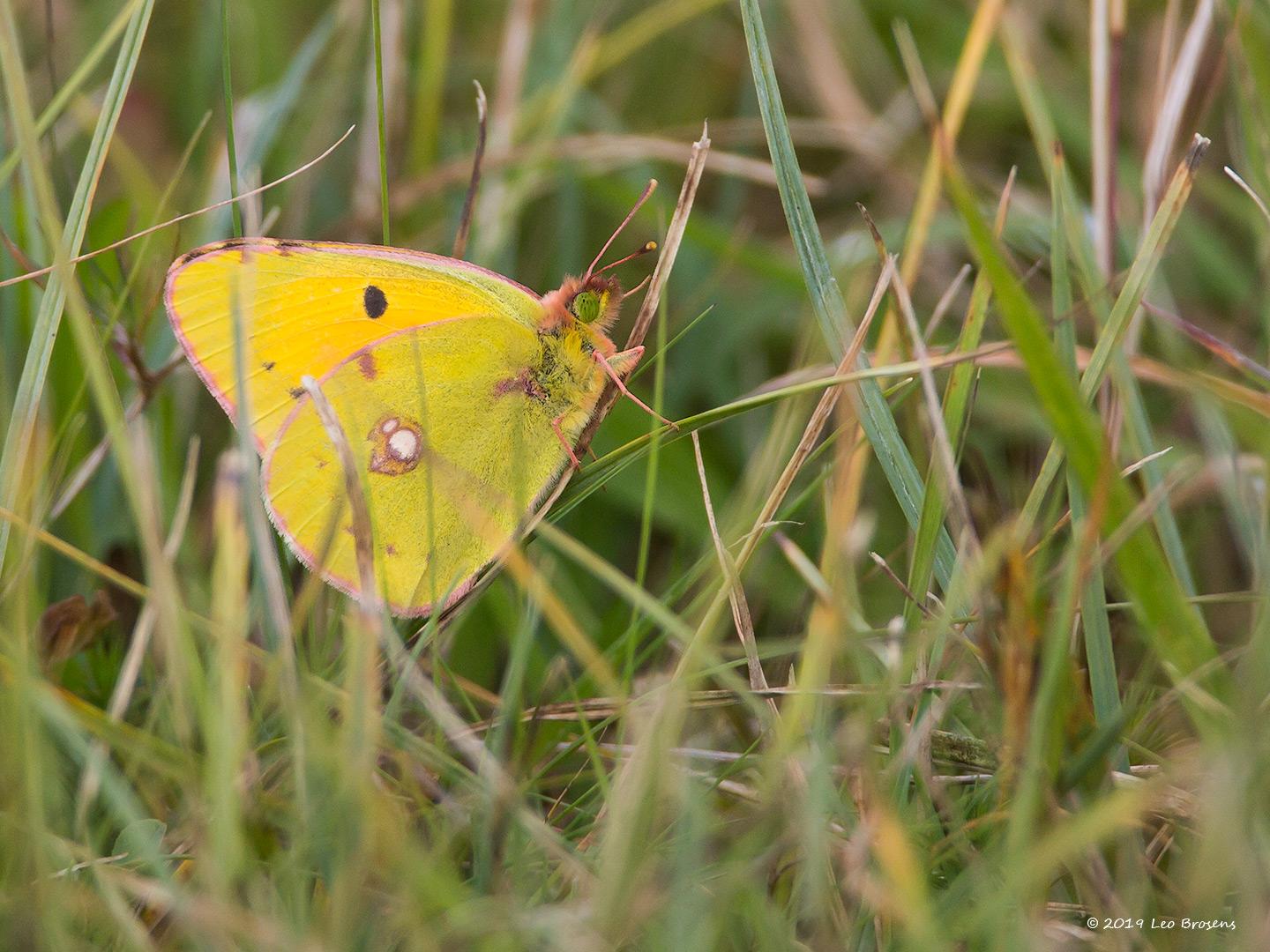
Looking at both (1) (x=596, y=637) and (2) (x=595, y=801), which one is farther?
(1) (x=596, y=637)

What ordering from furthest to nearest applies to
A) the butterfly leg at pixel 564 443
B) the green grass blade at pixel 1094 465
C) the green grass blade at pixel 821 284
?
1. the butterfly leg at pixel 564 443
2. the green grass blade at pixel 821 284
3. the green grass blade at pixel 1094 465

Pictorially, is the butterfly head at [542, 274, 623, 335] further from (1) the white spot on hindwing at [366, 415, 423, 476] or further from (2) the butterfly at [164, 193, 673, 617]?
(1) the white spot on hindwing at [366, 415, 423, 476]

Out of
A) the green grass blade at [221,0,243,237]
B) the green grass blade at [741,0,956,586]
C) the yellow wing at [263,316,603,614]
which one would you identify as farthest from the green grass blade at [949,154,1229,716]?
the green grass blade at [221,0,243,237]

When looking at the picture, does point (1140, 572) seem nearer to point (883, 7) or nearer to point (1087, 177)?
point (1087, 177)

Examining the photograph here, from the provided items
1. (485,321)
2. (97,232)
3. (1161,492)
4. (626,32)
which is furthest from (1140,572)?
(626,32)

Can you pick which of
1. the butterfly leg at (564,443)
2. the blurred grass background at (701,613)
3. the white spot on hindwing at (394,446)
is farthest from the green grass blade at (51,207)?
the butterfly leg at (564,443)

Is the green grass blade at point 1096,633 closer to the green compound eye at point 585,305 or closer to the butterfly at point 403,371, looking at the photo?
the butterfly at point 403,371

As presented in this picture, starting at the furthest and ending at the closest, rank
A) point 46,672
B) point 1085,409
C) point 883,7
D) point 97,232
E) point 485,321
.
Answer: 1. point 883,7
2. point 97,232
3. point 485,321
4. point 46,672
5. point 1085,409

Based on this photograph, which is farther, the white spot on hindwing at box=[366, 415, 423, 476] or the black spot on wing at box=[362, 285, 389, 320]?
the black spot on wing at box=[362, 285, 389, 320]

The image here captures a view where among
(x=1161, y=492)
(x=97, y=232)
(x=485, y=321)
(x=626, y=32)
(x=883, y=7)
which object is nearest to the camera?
(x=1161, y=492)
